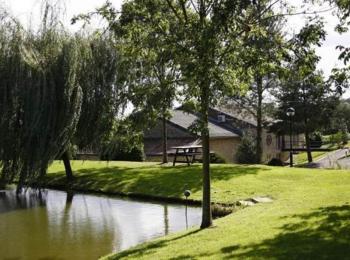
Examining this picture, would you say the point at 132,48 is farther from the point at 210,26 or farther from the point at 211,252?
the point at 211,252

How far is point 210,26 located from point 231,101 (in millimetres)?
23243

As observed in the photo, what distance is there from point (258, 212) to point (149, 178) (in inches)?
374

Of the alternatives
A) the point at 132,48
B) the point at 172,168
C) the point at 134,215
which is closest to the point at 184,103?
the point at 132,48

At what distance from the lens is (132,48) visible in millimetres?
11211

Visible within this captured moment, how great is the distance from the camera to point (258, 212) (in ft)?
40.5

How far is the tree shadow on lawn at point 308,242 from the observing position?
291 inches

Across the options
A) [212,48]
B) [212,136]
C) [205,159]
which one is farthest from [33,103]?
[212,136]

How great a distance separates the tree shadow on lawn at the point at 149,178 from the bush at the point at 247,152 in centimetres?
941

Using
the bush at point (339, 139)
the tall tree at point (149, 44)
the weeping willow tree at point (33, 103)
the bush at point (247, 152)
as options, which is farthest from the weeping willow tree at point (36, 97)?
the bush at point (339, 139)

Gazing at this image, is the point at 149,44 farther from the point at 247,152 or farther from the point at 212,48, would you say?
the point at 247,152

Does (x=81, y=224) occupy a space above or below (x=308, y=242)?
below

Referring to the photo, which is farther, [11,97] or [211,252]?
[11,97]

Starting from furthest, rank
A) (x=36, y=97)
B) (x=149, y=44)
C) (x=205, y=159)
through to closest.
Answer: (x=36, y=97)
(x=205, y=159)
(x=149, y=44)

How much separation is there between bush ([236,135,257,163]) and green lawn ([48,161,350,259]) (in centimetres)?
943
